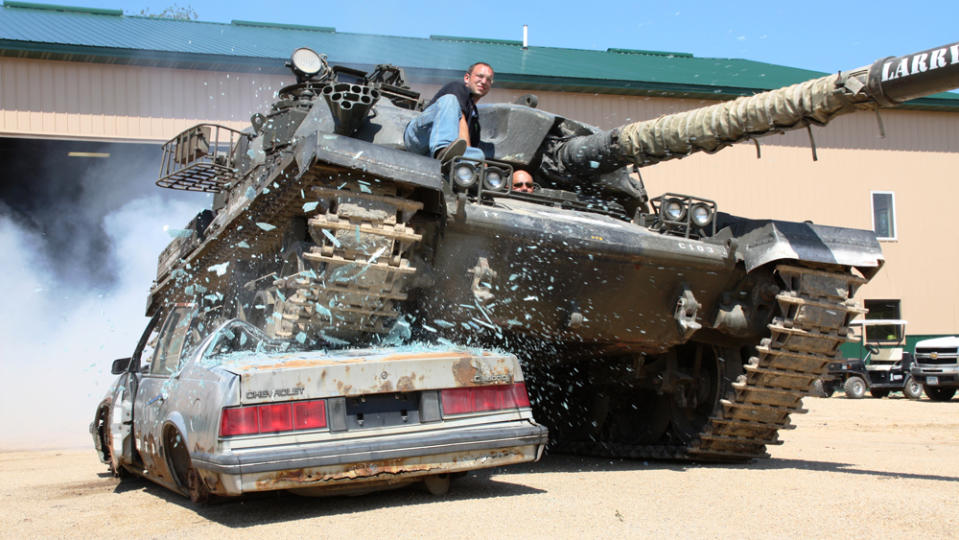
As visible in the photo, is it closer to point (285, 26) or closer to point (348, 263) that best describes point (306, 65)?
point (348, 263)

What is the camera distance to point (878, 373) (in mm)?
18656

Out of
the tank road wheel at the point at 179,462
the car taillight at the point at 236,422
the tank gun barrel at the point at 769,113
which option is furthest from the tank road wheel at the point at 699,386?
the car taillight at the point at 236,422

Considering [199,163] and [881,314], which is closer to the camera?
[199,163]

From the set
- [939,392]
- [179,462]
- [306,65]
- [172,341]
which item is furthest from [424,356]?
[939,392]

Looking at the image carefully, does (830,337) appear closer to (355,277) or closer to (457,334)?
(457,334)

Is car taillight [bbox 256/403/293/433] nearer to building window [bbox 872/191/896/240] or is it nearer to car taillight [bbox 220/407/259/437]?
car taillight [bbox 220/407/259/437]

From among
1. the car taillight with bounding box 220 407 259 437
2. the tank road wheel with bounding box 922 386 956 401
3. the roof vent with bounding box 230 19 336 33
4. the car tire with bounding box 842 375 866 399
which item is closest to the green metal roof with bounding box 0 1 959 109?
the roof vent with bounding box 230 19 336 33

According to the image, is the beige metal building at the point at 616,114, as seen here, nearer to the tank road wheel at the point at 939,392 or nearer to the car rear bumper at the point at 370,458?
the tank road wheel at the point at 939,392

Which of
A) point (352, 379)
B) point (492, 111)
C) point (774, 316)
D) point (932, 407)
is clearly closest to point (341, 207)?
point (352, 379)

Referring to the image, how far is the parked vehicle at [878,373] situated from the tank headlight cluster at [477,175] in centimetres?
1280

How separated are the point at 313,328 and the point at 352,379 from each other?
1.18 metres

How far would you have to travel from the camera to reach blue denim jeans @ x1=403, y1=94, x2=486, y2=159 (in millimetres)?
6852

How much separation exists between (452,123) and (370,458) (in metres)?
2.87

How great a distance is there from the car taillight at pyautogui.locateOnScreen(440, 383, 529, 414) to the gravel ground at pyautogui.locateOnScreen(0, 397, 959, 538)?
468mm
